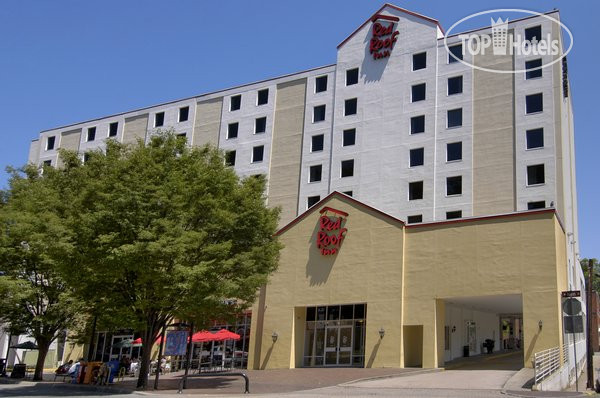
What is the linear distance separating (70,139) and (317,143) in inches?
1144

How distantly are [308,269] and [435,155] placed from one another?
13974 millimetres

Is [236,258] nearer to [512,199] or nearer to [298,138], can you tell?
[512,199]

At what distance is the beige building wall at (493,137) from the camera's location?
4038 cm

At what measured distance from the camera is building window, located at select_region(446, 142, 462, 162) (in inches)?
1681

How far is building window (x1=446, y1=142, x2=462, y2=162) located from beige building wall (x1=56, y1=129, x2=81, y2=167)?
126ft

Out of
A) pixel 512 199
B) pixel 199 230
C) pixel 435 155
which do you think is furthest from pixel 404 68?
pixel 199 230

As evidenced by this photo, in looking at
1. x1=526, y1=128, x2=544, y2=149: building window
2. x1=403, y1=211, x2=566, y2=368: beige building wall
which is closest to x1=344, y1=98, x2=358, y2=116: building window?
x1=526, y1=128, x2=544, y2=149: building window

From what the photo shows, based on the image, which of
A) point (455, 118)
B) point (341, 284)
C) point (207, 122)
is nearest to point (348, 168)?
point (455, 118)

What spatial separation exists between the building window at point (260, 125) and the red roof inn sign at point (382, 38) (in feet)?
35.9

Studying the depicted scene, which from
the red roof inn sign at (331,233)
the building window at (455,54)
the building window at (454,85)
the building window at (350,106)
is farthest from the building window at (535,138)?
the red roof inn sign at (331,233)

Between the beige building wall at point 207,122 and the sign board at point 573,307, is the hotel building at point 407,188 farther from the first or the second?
the sign board at point 573,307

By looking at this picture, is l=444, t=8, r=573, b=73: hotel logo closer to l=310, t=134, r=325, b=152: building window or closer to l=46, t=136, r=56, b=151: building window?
l=310, t=134, r=325, b=152: building window

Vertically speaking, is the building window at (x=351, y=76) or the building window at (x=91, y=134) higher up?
the building window at (x=351, y=76)

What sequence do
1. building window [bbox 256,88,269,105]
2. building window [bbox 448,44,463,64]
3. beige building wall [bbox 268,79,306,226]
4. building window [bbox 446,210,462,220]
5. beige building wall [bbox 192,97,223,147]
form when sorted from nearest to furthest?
building window [bbox 446,210,462,220] < building window [bbox 448,44,463,64] < beige building wall [bbox 268,79,306,226] < building window [bbox 256,88,269,105] < beige building wall [bbox 192,97,223,147]
